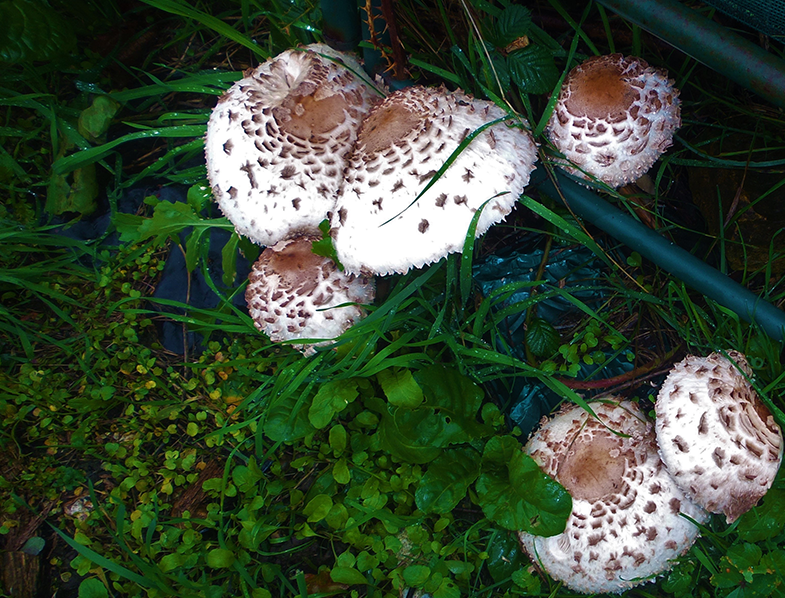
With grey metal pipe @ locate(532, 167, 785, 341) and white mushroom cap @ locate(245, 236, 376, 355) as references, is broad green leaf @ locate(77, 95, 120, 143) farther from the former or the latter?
grey metal pipe @ locate(532, 167, 785, 341)

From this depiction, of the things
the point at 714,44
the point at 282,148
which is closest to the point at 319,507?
the point at 282,148

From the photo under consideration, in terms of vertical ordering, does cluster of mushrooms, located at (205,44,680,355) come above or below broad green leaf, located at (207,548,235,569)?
above

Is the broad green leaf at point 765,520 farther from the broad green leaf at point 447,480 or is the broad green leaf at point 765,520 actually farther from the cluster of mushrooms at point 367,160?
the cluster of mushrooms at point 367,160

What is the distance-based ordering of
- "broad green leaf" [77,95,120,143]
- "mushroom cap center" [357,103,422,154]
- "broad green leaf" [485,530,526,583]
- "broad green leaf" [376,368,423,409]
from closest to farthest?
"mushroom cap center" [357,103,422,154]
"broad green leaf" [376,368,423,409]
"broad green leaf" [485,530,526,583]
"broad green leaf" [77,95,120,143]

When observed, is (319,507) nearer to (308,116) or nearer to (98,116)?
(308,116)

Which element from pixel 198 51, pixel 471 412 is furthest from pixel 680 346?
pixel 198 51

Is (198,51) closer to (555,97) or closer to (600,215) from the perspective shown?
(555,97)

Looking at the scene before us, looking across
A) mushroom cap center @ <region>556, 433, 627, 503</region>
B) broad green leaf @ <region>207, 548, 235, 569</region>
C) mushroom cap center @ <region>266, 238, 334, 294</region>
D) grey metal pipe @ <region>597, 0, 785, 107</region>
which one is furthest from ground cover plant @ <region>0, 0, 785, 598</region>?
grey metal pipe @ <region>597, 0, 785, 107</region>
